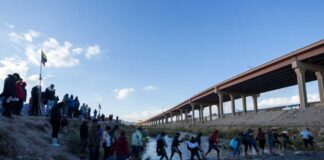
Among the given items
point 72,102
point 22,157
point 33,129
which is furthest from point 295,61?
point 22,157

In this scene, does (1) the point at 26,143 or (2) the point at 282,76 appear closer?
(1) the point at 26,143

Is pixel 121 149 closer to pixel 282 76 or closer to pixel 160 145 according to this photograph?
pixel 160 145

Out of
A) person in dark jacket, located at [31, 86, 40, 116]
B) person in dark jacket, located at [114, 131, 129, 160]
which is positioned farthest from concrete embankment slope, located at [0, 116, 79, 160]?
person in dark jacket, located at [114, 131, 129, 160]

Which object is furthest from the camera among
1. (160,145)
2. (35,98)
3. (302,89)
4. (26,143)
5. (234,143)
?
(302,89)

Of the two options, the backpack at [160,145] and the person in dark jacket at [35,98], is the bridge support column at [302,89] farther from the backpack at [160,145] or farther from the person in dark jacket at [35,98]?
the person in dark jacket at [35,98]

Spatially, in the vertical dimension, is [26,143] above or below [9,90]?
below

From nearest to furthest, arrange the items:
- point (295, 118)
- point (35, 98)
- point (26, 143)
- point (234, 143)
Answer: point (26, 143) → point (234, 143) → point (35, 98) → point (295, 118)

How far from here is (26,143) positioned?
11469mm

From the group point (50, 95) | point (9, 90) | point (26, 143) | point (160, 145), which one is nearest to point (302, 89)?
point (160, 145)

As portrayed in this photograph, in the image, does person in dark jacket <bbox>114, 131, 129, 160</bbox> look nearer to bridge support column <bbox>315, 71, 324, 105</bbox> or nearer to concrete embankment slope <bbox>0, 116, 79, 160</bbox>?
concrete embankment slope <bbox>0, 116, 79, 160</bbox>

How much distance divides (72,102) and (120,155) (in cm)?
1319

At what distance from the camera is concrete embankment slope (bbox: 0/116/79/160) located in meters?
9.76

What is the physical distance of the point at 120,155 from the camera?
1112 cm

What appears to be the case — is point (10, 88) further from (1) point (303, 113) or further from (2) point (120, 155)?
(1) point (303, 113)
